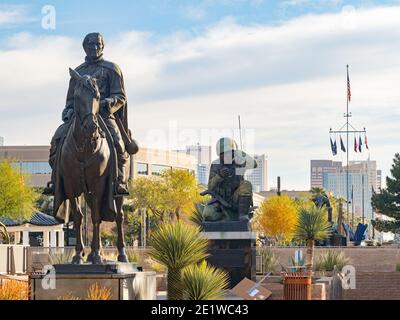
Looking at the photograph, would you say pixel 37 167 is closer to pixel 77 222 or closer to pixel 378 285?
pixel 378 285

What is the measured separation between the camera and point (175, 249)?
19.1 metres

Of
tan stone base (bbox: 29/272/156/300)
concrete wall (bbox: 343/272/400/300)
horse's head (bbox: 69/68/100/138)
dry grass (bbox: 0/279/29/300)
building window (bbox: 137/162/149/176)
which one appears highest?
building window (bbox: 137/162/149/176)

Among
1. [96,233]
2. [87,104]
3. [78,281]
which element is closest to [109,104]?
[87,104]

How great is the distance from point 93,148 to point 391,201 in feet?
185

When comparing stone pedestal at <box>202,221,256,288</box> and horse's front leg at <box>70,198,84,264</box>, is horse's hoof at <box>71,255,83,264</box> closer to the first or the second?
horse's front leg at <box>70,198,84,264</box>

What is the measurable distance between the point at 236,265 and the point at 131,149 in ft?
29.9

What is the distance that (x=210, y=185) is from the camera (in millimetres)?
27953

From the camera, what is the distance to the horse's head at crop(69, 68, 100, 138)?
53.3ft

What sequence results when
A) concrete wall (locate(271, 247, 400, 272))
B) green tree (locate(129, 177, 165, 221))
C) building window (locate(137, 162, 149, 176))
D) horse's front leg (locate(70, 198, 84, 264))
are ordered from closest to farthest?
horse's front leg (locate(70, 198, 84, 264)) < concrete wall (locate(271, 247, 400, 272)) < green tree (locate(129, 177, 165, 221)) < building window (locate(137, 162, 149, 176))

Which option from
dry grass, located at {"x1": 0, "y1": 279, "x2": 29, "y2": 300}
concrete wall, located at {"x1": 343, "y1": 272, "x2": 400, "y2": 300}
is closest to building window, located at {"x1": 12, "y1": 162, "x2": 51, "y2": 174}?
concrete wall, located at {"x1": 343, "y1": 272, "x2": 400, "y2": 300}

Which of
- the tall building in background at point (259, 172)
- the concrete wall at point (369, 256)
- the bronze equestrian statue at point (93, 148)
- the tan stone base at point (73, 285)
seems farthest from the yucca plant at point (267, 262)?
the tan stone base at point (73, 285)

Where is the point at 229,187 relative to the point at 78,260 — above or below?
above

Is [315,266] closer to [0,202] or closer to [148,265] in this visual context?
[148,265]
